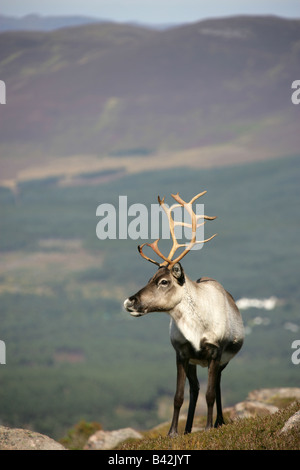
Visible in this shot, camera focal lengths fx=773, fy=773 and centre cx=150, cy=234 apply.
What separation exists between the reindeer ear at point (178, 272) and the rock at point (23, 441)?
3.83 meters

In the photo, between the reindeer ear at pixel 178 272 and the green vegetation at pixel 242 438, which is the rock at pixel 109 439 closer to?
the green vegetation at pixel 242 438

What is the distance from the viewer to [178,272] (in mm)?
14938

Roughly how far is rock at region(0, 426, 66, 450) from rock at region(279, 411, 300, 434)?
158 inches

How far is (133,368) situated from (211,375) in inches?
6027

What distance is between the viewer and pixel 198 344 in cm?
1512

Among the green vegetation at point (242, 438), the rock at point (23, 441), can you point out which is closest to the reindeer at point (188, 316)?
the green vegetation at point (242, 438)

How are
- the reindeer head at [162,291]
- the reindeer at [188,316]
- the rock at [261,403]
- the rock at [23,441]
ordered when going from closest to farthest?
1. the rock at [23,441]
2. the reindeer head at [162,291]
3. the reindeer at [188,316]
4. the rock at [261,403]

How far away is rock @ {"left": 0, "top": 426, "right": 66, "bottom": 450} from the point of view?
14.0 meters

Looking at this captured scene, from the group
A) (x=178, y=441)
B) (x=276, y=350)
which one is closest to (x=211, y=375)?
(x=178, y=441)

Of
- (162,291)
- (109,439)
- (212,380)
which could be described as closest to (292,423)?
(212,380)

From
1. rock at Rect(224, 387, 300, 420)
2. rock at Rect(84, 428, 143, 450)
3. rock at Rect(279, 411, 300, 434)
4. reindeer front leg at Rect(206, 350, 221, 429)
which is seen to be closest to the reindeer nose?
reindeer front leg at Rect(206, 350, 221, 429)

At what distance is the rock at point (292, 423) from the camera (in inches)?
525

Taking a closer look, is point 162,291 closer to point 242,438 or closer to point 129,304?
point 129,304
